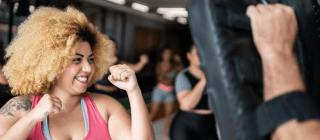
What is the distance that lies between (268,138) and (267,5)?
21 cm

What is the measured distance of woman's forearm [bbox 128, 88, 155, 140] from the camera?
1185 mm

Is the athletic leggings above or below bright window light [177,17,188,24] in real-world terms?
below

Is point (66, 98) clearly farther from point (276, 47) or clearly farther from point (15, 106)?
point (276, 47)

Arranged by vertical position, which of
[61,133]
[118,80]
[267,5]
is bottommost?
[61,133]

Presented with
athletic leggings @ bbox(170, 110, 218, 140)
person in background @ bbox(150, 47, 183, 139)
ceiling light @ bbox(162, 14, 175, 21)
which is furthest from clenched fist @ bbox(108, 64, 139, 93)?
ceiling light @ bbox(162, 14, 175, 21)

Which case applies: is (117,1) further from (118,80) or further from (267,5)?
(267,5)

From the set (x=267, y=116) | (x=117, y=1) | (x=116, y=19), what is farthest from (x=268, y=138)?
(x=116, y=19)

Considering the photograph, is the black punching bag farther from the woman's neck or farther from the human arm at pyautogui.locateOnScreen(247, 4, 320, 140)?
the woman's neck

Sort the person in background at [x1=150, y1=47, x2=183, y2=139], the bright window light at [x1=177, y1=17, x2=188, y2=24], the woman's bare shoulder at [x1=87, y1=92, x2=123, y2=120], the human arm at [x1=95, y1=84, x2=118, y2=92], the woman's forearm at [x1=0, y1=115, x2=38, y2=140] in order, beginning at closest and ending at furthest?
the woman's forearm at [x1=0, y1=115, x2=38, y2=140] → the woman's bare shoulder at [x1=87, y1=92, x2=123, y2=120] → the human arm at [x1=95, y1=84, x2=118, y2=92] → the person in background at [x1=150, y1=47, x2=183, y2=139] → the bright window light at [x1=177, y1=17, x2=188, y2=24]

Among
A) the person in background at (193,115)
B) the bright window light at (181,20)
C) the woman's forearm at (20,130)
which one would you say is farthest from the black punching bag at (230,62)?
the bright window light at (181,20)

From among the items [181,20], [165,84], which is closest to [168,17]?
[181,20]

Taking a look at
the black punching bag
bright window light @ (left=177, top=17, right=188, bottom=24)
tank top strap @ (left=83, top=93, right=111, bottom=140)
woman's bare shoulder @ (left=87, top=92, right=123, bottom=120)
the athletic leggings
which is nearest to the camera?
the black punching bag

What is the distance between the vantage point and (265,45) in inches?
13.5

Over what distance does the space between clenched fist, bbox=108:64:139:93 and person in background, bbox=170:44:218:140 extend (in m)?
1.06
